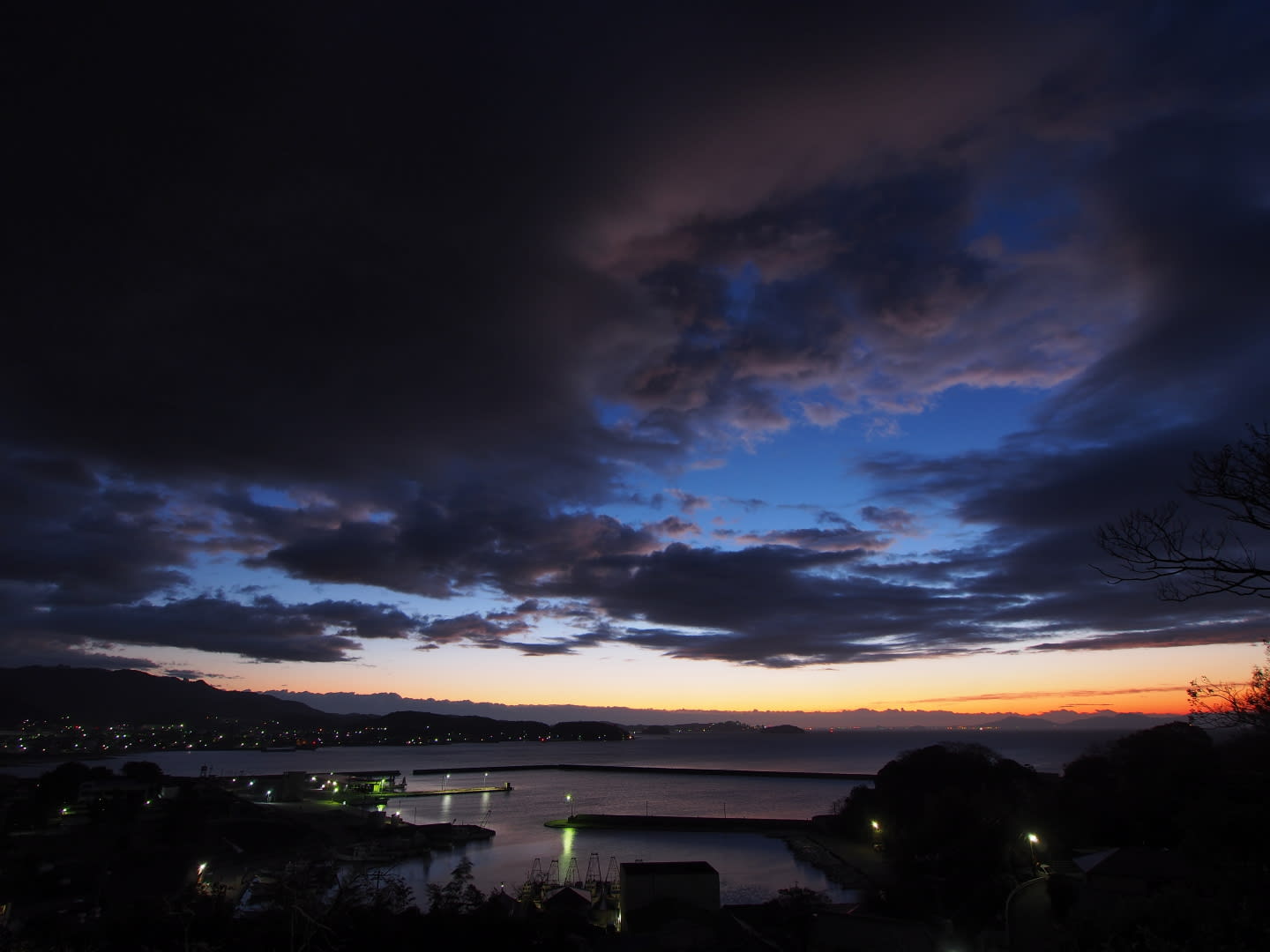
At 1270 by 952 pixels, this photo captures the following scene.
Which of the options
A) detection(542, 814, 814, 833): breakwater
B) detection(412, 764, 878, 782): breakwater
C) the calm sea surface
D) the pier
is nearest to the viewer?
the calm sea surface

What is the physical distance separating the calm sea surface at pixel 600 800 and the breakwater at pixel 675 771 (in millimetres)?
2808

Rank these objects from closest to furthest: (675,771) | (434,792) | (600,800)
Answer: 1. (600,800)
2. (434,792)
3. (675,771)

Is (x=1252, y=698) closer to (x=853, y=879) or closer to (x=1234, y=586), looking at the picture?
(x=1234, y=586)

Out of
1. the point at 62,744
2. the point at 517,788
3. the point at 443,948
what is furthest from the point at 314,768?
the point at 443,948

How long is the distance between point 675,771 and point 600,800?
38943 millimetres

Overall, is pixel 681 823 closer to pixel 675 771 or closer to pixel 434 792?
pixel 434 792

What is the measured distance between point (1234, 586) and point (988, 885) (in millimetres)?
23383

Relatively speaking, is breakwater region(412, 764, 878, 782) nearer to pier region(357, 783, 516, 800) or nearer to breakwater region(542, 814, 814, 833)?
pier region(357, 783, 516, 800)

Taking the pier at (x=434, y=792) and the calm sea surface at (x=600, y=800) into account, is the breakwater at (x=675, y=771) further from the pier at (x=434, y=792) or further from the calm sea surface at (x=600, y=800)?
the pier at (x=434, y=792)

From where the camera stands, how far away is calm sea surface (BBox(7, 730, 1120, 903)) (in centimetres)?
3619

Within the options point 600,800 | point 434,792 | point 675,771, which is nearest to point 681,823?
point 600,800

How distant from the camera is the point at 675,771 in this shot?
105188mm

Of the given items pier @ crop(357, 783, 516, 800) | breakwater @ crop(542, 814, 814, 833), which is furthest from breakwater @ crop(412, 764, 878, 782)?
breakwater @ crop(542, 814, 814, 833)

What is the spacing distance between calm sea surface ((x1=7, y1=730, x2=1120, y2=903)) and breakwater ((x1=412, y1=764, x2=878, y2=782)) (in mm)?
2808
